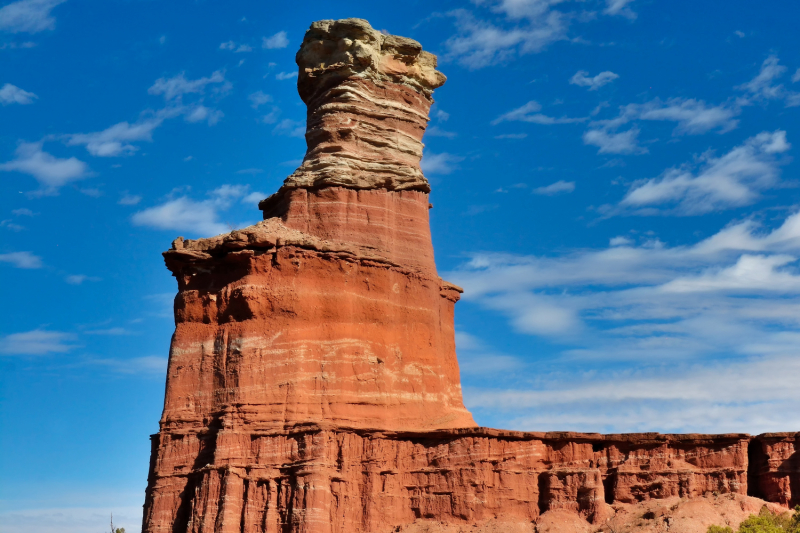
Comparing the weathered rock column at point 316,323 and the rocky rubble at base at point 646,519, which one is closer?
the rocky rubble at base at point 646,519

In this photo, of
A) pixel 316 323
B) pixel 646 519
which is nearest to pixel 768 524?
pixel 646 519

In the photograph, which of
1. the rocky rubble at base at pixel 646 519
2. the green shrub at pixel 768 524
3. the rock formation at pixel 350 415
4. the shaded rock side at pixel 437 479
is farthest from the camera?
the rock formation at pixel 350 415

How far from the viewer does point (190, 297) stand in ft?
147

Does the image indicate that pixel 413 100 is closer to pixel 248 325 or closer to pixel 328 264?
pixel 328 264

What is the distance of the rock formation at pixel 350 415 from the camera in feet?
133

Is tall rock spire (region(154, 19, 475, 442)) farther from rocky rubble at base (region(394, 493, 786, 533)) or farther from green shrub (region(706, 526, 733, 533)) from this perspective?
green shrub (region(706, 526, 733, 533))

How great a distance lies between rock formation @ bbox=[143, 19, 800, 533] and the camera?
133 ft

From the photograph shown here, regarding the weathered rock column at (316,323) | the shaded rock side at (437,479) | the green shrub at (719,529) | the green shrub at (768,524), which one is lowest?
the green shrub at (719,529)

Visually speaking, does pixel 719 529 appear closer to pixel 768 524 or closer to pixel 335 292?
pixel 768 524

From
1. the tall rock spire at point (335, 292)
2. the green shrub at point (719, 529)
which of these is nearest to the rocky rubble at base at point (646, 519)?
the green shrub at point (719, 529)

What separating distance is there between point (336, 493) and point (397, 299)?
900cm

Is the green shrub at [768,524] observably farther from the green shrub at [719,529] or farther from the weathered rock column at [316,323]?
the weathered rock column at [316,323]

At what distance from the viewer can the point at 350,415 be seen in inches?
1666

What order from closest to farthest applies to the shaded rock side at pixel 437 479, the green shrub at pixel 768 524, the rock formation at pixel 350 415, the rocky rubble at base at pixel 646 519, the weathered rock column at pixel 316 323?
the green shrub at pixel 768 524, the rocky rubble at base at pixel 646 519, the shaded rock side at pixel 437 479, the rock formation at pixel 350 415, the weathered rock column at pixel 316 323
